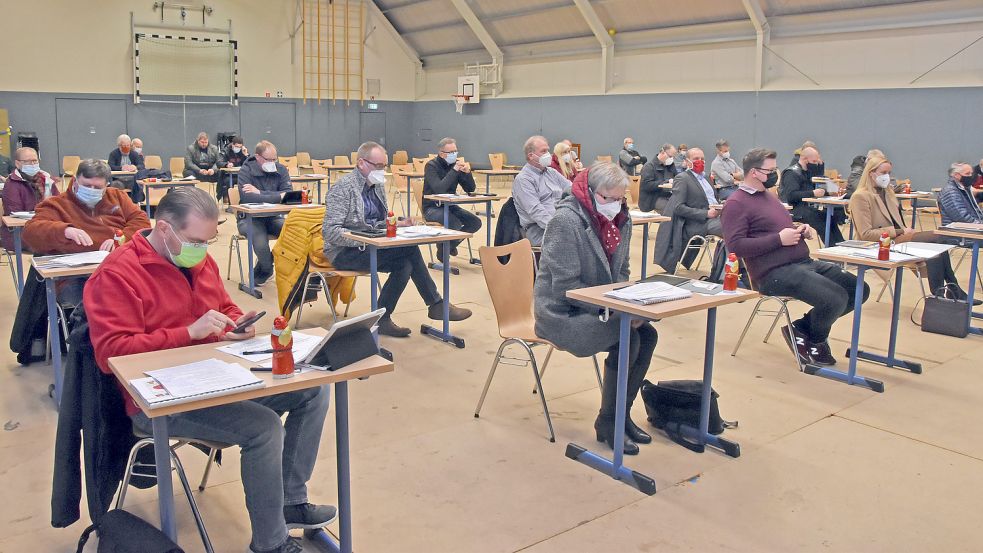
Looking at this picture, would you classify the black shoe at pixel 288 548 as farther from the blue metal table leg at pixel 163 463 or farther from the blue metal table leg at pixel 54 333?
the blue metal table leg at pixel 54 333

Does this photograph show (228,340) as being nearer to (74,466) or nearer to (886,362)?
(74,466)

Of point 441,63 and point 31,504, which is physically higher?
point 441,63

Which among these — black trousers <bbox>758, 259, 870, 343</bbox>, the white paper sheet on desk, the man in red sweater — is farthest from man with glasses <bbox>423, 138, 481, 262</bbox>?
the white paper sheet on desk

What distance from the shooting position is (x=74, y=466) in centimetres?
240

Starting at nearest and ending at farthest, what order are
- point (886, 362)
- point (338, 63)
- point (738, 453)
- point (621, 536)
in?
point (621, 536), point (738, 453), point (886, 362), point (338, 63)

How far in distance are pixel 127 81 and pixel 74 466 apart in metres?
16.7

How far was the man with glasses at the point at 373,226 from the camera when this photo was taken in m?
5.29

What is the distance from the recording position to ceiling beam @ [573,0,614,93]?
15852mm

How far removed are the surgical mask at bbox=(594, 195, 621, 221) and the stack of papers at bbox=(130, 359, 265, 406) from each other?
1858 mm

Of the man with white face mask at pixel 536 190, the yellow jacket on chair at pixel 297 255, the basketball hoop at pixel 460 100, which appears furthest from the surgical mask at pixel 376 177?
the basketball hoop at pixel 460 100

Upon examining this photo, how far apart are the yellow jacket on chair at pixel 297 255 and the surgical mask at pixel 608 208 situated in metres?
2.33

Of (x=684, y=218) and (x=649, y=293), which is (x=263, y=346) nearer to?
(x=649, y=293)

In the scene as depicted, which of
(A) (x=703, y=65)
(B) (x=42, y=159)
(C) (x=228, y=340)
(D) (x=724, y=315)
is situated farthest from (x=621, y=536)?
(B) (x=42, y=159)

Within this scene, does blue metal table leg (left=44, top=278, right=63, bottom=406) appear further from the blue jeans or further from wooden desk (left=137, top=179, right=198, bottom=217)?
wooden desk (left=137, top=179, right=198, bottom=217)
